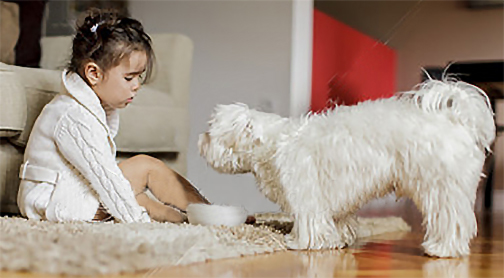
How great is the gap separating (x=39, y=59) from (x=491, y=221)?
121 cm

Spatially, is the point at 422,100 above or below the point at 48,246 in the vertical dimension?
above

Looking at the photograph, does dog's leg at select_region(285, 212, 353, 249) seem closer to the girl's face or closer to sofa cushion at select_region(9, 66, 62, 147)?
the girl's face

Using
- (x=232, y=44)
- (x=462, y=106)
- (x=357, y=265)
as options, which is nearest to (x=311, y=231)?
(x=357, y=265)

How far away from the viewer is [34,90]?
149cm

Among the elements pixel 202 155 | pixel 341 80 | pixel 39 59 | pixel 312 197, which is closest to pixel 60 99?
pixel 202 155

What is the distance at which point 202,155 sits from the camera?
1309 millimetres

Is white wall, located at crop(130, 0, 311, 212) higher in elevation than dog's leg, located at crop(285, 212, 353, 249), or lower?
higher

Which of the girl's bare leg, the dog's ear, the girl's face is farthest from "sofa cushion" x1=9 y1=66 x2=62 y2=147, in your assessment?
the dog's ear

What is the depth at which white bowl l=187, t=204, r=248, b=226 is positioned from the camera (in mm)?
1271

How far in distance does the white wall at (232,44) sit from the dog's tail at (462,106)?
0.46 metres

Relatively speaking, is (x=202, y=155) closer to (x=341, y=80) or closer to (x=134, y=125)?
(x=134, y=125)

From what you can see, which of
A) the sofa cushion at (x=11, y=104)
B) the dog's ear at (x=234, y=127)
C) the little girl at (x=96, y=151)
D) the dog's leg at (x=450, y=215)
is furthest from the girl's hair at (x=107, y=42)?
the dog's leg at (x=450, y=215)

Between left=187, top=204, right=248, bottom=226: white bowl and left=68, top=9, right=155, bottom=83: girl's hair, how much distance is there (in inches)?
12.4

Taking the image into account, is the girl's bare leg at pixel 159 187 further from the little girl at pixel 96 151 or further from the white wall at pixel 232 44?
the white wall at pixel 232 44
